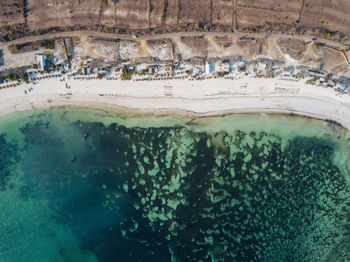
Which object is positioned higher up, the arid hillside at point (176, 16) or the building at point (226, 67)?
the arid hillside at point (176, 16)

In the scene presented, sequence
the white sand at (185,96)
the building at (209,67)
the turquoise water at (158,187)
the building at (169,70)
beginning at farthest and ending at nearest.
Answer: the turquoise water at (158,187) → the white sand at (185,96) → the building at (169,70) → the building at (209,67)

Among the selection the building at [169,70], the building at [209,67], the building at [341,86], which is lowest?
the building at [169,70]

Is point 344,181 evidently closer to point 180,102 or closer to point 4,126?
point 180,102

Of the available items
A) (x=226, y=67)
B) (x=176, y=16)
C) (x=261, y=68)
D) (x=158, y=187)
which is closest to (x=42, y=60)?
(x=176, y=16)

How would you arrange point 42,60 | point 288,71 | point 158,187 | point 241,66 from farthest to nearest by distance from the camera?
point 158,187 < point 288,71 < point 241,66 < point 42,60

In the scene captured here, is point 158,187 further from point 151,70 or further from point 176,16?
point 176,16

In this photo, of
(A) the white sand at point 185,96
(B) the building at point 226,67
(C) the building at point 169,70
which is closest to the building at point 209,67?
(A) the white sand at point 185,96

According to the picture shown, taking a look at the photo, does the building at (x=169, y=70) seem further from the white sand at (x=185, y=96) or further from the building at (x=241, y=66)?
the building at (x=241, y=66)
